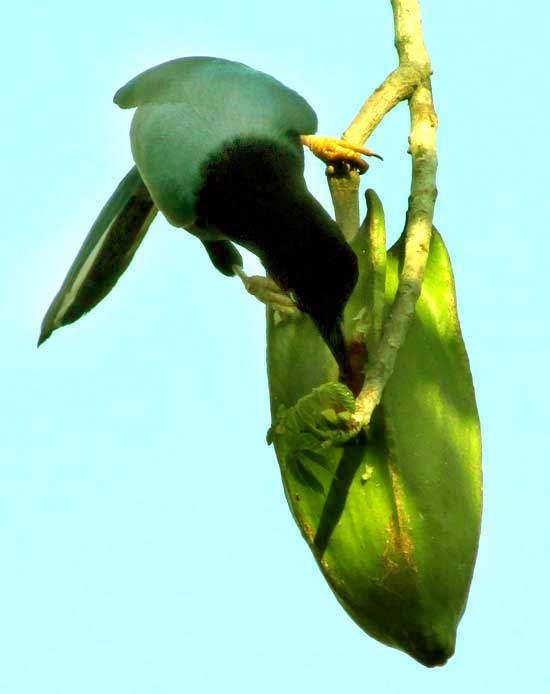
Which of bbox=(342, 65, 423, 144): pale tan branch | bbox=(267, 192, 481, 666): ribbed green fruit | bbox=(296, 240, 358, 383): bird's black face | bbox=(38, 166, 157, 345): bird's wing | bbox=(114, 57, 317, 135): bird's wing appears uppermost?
bbox=(114, 57, 317, 135): bird's wing

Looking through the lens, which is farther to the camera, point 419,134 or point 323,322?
point 419,134

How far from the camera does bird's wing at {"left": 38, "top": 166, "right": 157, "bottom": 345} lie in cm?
483

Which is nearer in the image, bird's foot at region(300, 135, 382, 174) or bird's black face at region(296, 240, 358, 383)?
bird's black face at region(296, 240, 358, 383)

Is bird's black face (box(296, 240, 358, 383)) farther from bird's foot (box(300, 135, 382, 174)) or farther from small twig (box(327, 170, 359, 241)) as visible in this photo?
bird's foot (box(300, 135, 382, 174))

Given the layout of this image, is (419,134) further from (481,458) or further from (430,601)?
(430,601)

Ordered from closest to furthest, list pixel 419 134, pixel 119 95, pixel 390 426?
pixel 390 426 < pixel 419 134 < pixel 119 95

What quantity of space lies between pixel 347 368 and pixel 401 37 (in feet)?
4.70

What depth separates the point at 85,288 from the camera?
15.9 ft

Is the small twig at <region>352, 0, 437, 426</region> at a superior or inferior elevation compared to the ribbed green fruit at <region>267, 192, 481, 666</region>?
superior

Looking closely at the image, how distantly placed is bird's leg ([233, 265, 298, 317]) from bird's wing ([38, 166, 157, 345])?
82 cm

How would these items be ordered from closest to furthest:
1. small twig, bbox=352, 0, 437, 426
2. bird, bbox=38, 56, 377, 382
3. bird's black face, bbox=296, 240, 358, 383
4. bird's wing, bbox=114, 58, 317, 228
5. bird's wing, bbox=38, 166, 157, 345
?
small twig, bbox=352, 0, 437, 426, bird's black face, bbox=296, 240, 358, 383, bird, bbox=38, 56, 377, 382, bird's wing, bbox=114, 58, 317, 228, bird's wing, bbox=38, 166, 157, 345

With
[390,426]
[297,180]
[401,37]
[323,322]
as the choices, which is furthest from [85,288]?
[390,426]

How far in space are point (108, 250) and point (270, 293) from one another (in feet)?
5.55

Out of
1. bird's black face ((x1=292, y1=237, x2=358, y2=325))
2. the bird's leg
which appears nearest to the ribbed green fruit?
bird's black face ((x1=292, y1=237, x2=358, y2=325))
